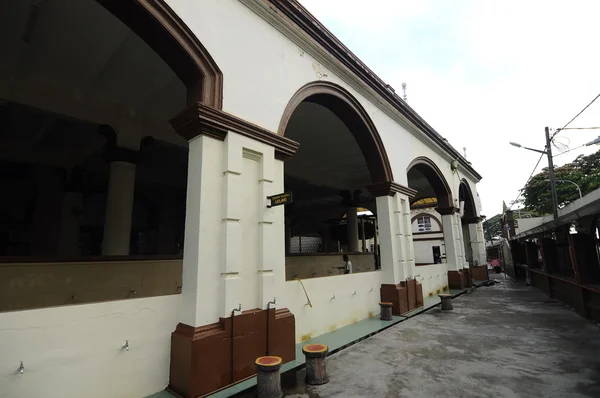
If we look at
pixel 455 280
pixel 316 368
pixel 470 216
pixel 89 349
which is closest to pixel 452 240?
pixel 455 280

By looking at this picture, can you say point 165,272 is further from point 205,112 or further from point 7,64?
point 7,64

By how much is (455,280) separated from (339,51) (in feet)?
34.0

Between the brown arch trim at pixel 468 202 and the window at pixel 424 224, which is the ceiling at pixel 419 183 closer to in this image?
the brown arch trim at pixel 468 202

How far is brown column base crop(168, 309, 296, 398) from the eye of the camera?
3.51 m

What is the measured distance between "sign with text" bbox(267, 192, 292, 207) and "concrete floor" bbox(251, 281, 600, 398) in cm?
238

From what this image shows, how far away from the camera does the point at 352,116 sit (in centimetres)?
739

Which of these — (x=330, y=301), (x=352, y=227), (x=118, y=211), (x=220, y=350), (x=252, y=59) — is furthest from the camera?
(x=352, y=227)

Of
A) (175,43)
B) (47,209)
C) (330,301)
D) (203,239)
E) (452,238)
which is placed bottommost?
(330,301)

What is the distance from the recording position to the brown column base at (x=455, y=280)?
12506 millimetres

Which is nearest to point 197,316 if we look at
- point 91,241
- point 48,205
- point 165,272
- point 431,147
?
point 165,272

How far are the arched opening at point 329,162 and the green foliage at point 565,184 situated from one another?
15.9 meters

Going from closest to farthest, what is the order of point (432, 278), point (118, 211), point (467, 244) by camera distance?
point (118, 211), point (432, 278), point (467, 244)

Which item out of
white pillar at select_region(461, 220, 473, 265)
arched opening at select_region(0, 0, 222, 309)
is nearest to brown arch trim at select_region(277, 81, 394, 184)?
arched opening at select_region(0, 0, 222, 309)

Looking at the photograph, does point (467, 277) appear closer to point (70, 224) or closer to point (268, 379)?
point (268, 379)
